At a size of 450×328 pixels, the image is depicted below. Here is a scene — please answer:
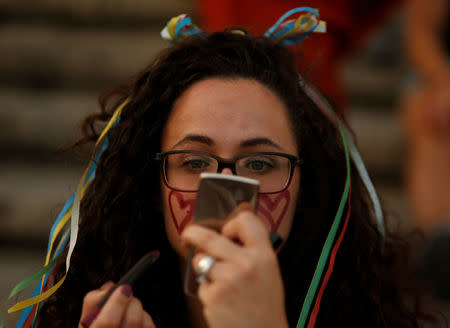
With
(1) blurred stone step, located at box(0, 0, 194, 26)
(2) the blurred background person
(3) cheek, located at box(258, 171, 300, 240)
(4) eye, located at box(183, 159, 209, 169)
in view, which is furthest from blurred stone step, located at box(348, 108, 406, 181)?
(4) eye, located at box(183, 159, 209, 169)

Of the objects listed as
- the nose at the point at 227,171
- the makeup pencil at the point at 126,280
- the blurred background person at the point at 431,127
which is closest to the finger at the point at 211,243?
the makeup pencil at the point at 126,280

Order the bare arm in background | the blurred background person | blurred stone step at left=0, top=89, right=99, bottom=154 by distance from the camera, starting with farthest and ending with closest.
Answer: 1. blurred stone step at left=0, top=89, right=99, bottom=154
2. the bare arm in background
3. the blurred background person

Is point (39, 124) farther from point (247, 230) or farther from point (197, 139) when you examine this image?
point (247, 230)

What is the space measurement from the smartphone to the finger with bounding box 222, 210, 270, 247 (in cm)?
6

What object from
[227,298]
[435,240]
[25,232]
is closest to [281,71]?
[227,298]

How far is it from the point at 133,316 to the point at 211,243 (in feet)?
0.80

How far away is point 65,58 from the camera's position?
274 cm

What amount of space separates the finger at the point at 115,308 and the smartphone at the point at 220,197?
0.17 metres

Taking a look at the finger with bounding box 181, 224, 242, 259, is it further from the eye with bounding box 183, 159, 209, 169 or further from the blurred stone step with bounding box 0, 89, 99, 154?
the blurred stone step with bounding box 0, 89, 99, 154

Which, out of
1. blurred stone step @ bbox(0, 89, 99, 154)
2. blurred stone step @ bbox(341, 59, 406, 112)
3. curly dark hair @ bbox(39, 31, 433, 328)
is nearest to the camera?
curly dark hair @ bbox(39, 31, 433, 328)

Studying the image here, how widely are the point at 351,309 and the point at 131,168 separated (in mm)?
657

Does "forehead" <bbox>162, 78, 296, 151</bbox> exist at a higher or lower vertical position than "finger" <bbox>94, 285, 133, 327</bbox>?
higher

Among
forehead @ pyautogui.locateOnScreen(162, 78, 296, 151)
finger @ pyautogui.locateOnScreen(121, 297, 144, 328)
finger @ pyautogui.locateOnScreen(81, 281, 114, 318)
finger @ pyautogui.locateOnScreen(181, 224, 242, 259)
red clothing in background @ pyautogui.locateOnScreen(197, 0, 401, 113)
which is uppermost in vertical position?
red clothing in background @ pyautogui.locateOnScreen(197, 0, 401, 113)

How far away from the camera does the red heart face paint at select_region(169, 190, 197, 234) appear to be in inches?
44.8
